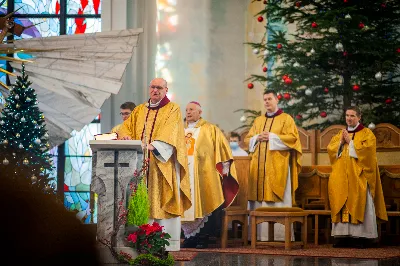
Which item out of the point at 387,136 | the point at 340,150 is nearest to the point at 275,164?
the point at 340,150

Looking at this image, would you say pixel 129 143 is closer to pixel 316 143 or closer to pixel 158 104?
pixel 158 104

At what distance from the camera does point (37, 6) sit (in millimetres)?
13203

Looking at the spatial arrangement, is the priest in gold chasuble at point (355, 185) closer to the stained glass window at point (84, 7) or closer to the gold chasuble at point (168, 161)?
the gold chasuble at point (168, 161)

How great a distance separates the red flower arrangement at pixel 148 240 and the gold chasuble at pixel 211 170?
238 centimetres

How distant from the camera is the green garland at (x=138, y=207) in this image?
614 cm

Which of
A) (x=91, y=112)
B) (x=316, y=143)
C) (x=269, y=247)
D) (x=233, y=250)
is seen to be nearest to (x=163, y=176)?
(x=233, y=250)

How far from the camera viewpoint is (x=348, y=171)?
8.48 m

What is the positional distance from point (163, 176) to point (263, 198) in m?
2.38

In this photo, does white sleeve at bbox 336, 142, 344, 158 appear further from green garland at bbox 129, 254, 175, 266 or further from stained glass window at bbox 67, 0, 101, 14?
stained glass window at bbox 67, 0, 101, 14

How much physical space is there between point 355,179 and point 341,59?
3093mm

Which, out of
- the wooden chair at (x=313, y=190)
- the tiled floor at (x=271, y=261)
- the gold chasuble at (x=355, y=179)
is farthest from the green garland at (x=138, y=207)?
the wooden chair at (x=313, y=190)

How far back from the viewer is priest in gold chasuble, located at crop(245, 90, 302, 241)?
8.87 metres

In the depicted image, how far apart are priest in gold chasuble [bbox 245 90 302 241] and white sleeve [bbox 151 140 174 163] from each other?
2338 mm

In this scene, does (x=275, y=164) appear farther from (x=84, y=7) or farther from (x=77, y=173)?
(x=84, y=7)
